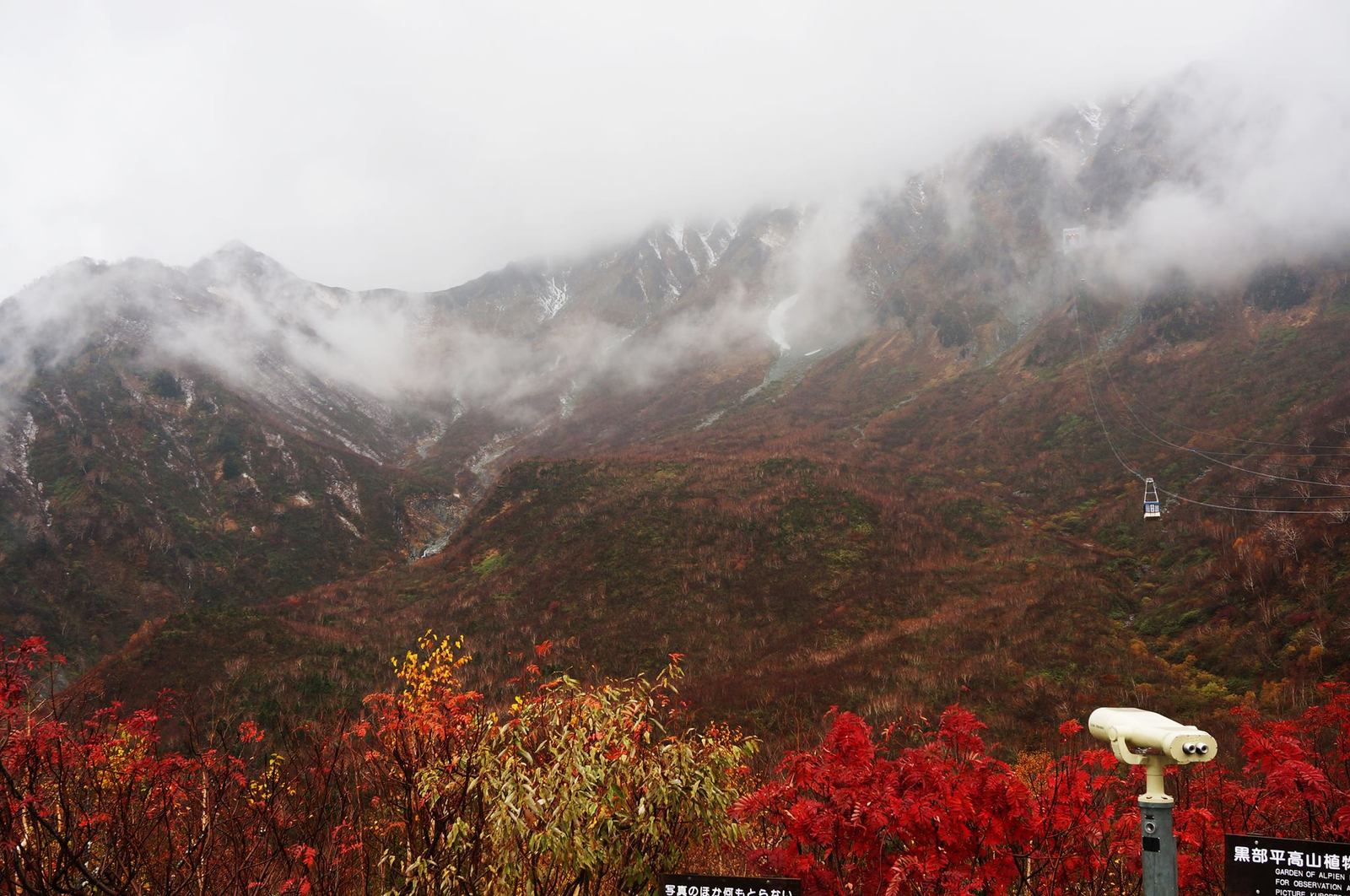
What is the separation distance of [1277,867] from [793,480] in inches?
1276

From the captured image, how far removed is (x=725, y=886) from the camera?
12.1 feet

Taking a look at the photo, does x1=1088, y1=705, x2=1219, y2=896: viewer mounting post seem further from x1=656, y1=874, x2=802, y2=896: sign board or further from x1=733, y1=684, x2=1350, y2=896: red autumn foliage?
x1=656, y1=874, x2=802, y2=896: sign board

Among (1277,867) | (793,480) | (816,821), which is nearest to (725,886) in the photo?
(816,821)

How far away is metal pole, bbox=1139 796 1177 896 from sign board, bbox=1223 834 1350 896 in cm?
53

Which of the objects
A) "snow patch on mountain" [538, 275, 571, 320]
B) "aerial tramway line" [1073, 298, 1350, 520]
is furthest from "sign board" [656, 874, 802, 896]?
"snow patch on mountain" [538, 275, 571, 320]

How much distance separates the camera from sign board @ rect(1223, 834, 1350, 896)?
3604 millimetres

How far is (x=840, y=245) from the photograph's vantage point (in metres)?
108

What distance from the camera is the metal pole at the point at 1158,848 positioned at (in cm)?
336

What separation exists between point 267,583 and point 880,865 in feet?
163

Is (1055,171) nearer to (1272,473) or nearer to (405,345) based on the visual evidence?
(1272,473)

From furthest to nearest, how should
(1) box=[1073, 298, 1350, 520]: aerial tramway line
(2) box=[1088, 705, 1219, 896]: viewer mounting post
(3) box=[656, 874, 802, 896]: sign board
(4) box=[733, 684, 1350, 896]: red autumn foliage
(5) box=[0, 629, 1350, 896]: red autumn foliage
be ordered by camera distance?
(1) box=[1073, 298, 1350, 520]: aerial tramway line, (4) box=[733, 684, 1350, 896]: red autumn foliage, (5) box=[0, 629, 1350, 896]: red autumn foliage, (3) box=[656, 874, 802, 896]: sign board, (2) box=[1088, 705, 1219, 896]: viewer mounting post

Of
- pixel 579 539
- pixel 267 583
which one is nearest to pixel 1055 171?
pixel 579 539

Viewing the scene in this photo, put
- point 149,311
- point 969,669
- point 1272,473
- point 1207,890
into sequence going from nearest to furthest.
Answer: point 1207,890, point 969,669, point 1272,473, point 149,311

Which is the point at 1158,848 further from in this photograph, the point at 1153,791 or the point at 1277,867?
the point at 1277,867
